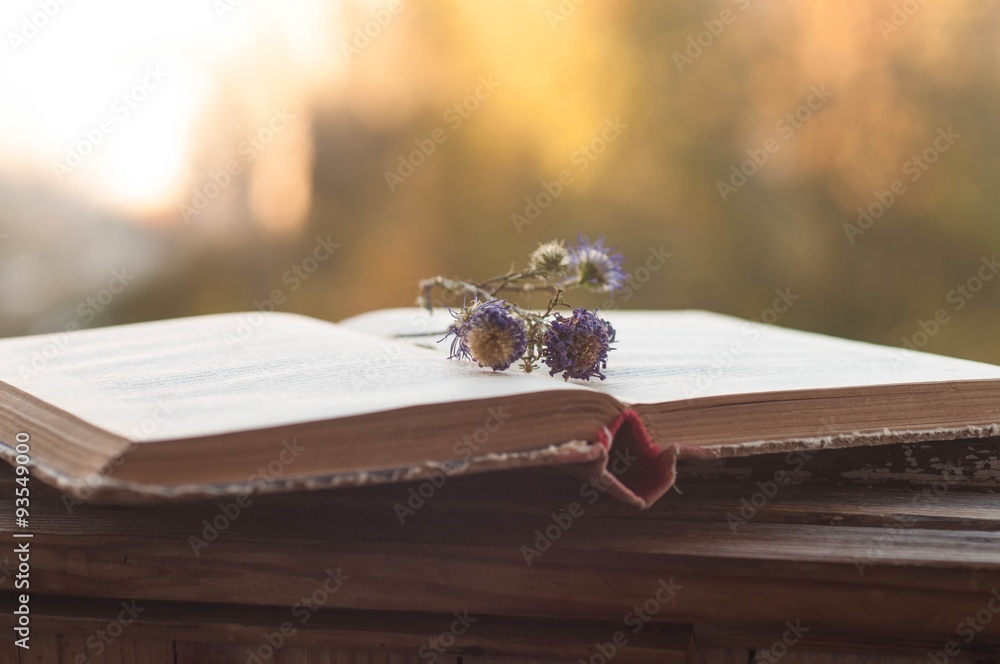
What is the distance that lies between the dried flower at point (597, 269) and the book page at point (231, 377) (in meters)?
0.20

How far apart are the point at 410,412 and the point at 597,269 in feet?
1.33

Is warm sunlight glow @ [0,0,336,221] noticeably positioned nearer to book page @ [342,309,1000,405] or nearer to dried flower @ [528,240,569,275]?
book page @ [342,309,1000,405]

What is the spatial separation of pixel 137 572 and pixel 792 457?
466 mm

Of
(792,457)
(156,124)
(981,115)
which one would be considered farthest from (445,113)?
(792,457)

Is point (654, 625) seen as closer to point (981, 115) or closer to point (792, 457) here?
point (792, 457)

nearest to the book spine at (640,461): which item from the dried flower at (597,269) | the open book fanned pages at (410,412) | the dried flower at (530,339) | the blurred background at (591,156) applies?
the open book fanned pages at (410,412)

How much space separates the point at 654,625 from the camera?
53cm

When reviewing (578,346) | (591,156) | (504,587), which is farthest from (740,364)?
(591,156)

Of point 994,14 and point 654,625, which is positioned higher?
point 994,14

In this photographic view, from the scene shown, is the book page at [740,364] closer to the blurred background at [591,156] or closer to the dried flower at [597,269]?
the dried flower at [597,269]

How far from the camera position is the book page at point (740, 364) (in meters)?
0.63

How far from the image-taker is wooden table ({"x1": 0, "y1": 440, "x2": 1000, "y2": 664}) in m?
0.52

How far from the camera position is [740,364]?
2.43ft

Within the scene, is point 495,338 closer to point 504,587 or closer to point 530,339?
point 530,339
